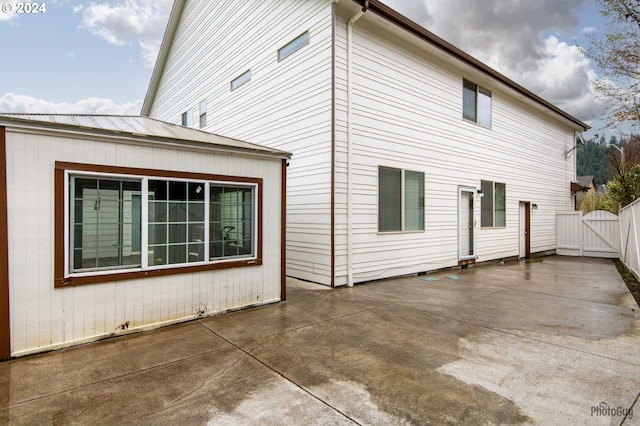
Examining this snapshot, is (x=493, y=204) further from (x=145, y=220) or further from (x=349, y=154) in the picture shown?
(x=145, y=220)

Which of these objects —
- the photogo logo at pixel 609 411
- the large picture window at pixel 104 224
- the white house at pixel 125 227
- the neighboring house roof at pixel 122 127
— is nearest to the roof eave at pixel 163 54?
the neighboring house roof at pixel 122 127

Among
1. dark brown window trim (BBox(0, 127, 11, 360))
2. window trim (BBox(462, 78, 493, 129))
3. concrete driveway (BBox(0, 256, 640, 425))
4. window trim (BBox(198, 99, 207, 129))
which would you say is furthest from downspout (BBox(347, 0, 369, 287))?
window trim (BBox(198, 99, 207, 129))

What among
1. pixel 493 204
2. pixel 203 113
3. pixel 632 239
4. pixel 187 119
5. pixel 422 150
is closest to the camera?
pixel 422 150

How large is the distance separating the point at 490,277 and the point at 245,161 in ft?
21.6

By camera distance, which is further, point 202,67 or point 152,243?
point 202,67

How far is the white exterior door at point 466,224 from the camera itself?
9578 millimetres

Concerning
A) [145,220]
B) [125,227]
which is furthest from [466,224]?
[125,227]

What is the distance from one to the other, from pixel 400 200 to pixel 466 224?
124 inches

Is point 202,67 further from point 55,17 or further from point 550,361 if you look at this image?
point 550,361

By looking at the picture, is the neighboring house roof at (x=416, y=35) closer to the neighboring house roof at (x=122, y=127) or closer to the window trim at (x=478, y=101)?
the window trim at (x=478, y=101)

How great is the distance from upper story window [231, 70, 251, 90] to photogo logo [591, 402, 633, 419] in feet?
30.7

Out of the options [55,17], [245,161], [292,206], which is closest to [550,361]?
[245,161]

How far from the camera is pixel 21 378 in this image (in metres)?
3.00

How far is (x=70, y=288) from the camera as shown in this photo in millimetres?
3717
